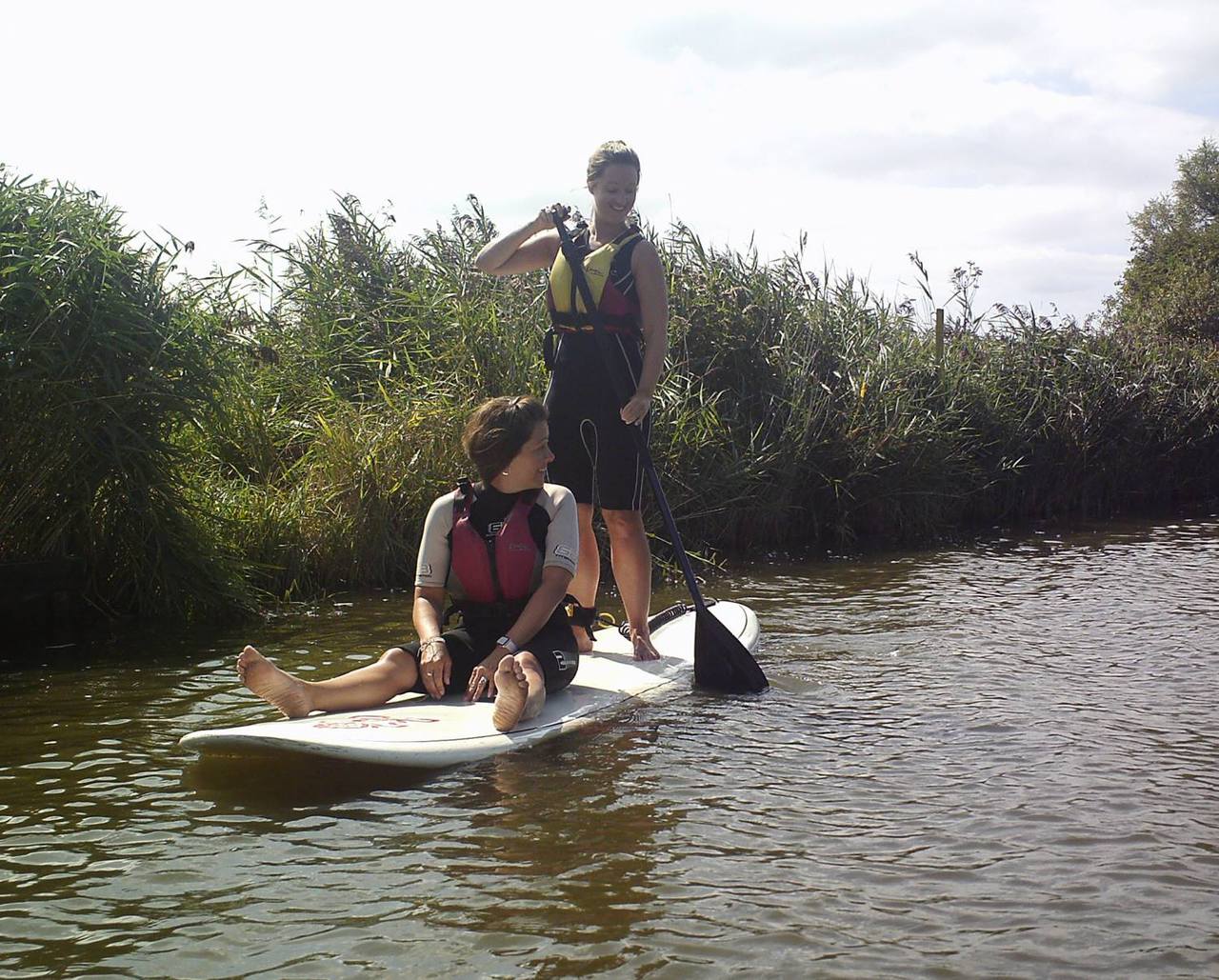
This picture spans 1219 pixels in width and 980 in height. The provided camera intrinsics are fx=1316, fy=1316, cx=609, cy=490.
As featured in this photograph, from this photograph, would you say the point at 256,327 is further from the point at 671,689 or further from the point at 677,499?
the point at 671,689

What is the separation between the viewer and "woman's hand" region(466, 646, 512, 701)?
4148mm

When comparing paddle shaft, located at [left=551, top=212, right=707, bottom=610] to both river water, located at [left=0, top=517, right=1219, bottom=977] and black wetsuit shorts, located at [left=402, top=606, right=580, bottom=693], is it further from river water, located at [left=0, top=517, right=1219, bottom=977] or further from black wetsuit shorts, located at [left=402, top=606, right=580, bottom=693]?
river water, located at [left=0, top=517, right=1219, bottom=977]

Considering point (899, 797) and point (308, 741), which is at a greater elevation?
point (308, 741)

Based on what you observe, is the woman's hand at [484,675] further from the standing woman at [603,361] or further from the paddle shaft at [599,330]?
the paddle shaft at [599,330]

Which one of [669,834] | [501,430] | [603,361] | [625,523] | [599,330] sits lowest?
[669,834]

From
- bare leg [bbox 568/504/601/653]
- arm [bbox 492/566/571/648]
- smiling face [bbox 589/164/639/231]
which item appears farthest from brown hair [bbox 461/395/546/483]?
smiling face [bbox 589/164/639/231]

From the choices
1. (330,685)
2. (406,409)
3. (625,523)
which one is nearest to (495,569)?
(330,685)

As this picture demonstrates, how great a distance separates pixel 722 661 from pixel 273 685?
1.85 m

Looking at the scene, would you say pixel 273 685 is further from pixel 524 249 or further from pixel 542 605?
pixel 524 249

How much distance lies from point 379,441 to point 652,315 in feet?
10.5

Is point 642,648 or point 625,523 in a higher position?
point 625,523

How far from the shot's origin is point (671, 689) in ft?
16.4

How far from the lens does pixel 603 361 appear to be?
5.03 metres

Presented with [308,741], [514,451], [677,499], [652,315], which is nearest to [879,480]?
[677,499]
